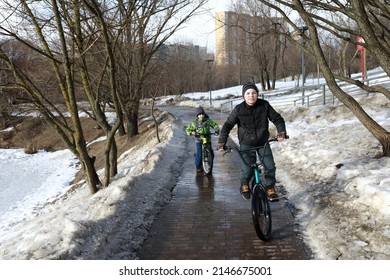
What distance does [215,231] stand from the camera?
500 centimetres

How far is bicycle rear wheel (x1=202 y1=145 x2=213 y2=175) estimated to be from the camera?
8.44 meters

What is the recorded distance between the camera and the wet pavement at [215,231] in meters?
4.29

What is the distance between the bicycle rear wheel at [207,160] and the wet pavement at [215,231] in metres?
1.09

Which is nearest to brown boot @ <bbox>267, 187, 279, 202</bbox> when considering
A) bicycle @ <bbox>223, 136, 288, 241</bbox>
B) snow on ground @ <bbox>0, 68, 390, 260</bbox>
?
bicycle @ <bbox>223, 136, 288, 241</bbox>

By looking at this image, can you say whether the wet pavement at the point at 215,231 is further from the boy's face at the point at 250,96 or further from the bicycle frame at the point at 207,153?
the boy's face at the point at 250,96

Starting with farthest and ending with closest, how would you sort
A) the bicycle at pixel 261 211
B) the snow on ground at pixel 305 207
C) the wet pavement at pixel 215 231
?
the bicycle at pixel 261 211 → the wet pavement at pixel 215 231 → the snow on ground at pixel 305 207

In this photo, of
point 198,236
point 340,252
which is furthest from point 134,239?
point 340,252

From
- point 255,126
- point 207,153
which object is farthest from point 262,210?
point 207,153

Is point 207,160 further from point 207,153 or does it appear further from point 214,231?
point 214,231

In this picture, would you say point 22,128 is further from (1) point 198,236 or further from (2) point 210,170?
(1) point 198,236

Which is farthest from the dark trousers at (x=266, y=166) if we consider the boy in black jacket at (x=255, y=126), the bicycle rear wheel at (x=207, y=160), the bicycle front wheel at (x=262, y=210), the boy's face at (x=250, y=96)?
the bicycle rear wheel at (x=207, y=160)

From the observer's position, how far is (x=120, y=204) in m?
5.63

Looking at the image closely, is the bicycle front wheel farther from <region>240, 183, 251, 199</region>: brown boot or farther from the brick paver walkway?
<region>240, 183, 251, 199</region>: brown boot

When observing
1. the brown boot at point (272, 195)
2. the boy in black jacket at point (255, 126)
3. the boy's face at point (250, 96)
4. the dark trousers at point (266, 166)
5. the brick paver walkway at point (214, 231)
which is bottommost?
the brick paver walkway at point (214, 231)
